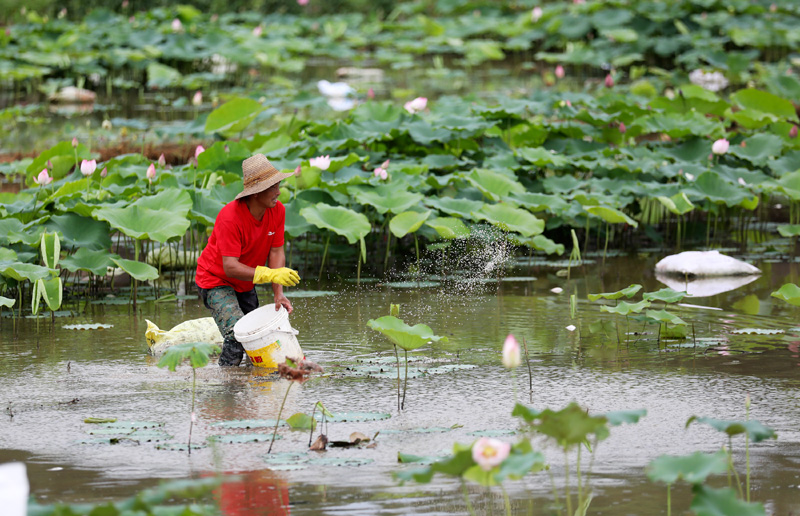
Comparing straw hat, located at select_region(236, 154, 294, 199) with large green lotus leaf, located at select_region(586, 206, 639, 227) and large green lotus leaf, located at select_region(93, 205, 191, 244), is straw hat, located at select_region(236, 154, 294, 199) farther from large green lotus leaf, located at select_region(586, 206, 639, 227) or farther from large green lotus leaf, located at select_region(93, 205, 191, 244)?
large green lotus leaf, located at select_region(586, 206, 639, 227)

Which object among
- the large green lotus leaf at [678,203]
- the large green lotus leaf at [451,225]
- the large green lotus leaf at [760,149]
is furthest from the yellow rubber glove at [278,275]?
the large green lotus leaf at [760,149]

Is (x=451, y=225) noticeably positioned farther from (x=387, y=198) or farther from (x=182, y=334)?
(x=182, y=334)

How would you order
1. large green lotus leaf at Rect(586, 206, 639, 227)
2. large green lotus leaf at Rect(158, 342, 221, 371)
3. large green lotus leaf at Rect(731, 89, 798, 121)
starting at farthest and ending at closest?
large green lotus leaf at Rect(731, 89, 798, 121), large green lotus leaf at Rect(586, 206, 639, 227), large green lotus leaf at Rect(158, 342, 221, 371)

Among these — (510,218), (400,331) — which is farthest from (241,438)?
(510,218)

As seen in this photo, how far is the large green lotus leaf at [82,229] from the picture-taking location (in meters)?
5.56

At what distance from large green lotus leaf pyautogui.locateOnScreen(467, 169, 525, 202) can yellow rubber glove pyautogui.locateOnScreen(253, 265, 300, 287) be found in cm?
256

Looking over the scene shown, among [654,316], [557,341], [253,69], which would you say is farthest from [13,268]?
[253,69]

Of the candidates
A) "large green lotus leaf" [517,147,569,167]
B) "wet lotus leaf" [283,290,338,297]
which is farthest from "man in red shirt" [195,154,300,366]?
"large green lotus leaf" [517,147,569,167]

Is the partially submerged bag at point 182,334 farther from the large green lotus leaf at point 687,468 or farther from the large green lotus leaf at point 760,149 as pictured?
the large green lotus leaf at point 760,149

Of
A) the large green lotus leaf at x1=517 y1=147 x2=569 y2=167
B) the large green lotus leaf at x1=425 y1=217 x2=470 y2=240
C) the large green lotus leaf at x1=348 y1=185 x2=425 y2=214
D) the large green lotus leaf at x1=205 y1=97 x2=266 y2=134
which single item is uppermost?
the large green lotus leaf at x1=205 y1=97 x2=266 y2=134

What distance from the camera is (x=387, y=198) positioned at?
6.07 meters

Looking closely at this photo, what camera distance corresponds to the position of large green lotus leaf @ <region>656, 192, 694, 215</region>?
639 centimetres

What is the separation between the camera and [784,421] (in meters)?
3.50

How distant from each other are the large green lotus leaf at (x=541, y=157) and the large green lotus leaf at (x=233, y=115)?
192 centimetres
